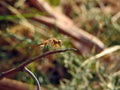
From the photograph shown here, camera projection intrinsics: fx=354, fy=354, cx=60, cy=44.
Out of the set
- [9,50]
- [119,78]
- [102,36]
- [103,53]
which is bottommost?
[119,78]

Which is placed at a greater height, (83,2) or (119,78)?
(83,2)

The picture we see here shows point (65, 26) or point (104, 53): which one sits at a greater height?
point (65, 26)

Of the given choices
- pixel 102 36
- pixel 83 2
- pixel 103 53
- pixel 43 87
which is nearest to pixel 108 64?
pixel 103 53

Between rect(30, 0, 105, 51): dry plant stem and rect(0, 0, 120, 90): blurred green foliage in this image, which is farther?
rect(30, 0, 105, 51): dry plant stem

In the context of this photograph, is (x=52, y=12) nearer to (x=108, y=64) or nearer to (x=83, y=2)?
(x=83, y=2)

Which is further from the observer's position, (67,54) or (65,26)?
(65,26)

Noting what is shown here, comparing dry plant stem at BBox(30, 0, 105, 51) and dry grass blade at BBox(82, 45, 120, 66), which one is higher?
dry plant stem at BBox(30, 0, 105, 51)

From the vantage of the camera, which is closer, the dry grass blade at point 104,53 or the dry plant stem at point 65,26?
the dry grass blade at point 104,53

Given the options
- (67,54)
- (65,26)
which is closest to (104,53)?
(67,54)

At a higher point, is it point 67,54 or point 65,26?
point 65,26

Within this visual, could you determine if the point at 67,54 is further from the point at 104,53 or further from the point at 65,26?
the point at 65,26

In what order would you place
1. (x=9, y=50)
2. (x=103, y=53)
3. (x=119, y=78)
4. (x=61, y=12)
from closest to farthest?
(x=119, y=78)
(x=103, y=53)
(x=9, y=50)
(x=61, y=12)
